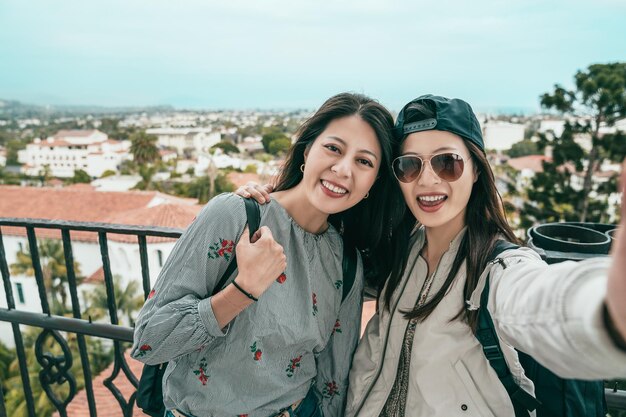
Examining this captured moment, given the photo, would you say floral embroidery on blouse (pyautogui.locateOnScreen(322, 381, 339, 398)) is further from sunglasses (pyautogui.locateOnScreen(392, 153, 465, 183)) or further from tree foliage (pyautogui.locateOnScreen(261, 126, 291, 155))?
tree foliage (pyautogui.locateOnScreen(261, 126, 291, 155))

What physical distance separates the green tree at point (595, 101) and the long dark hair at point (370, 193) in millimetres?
20454

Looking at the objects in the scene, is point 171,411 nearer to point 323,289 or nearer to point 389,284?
point 323,289

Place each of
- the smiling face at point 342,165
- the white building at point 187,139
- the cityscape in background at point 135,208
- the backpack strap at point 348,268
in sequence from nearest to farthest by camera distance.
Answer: the smiling face at point 342,165 → the backpack strap at point 348,268 → the cityscape in background at point 135,208 → the white building at point 187,139

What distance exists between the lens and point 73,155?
Result: 73688mm

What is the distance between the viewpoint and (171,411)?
151 centimetres

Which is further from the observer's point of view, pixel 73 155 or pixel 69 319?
pixel 73 155

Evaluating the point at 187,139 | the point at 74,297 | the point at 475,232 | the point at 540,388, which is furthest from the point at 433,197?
the point at 187,139

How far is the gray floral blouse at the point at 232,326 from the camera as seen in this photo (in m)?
1.35

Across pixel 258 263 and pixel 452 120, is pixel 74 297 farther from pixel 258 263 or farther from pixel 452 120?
pixel 452 120

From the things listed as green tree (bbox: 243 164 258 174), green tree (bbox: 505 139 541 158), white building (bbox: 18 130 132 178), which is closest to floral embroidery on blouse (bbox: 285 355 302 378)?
green tree (bbox: 243 164 258 174)

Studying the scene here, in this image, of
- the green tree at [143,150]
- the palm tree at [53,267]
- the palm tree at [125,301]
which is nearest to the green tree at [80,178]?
the green tree at [143,150]

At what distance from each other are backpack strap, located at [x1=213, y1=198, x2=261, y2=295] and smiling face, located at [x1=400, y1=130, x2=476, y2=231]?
20.3 inches

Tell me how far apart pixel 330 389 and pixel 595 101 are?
852 inches

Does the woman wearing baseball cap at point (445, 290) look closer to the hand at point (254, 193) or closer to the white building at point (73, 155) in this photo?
the hand at point (254, 193)
